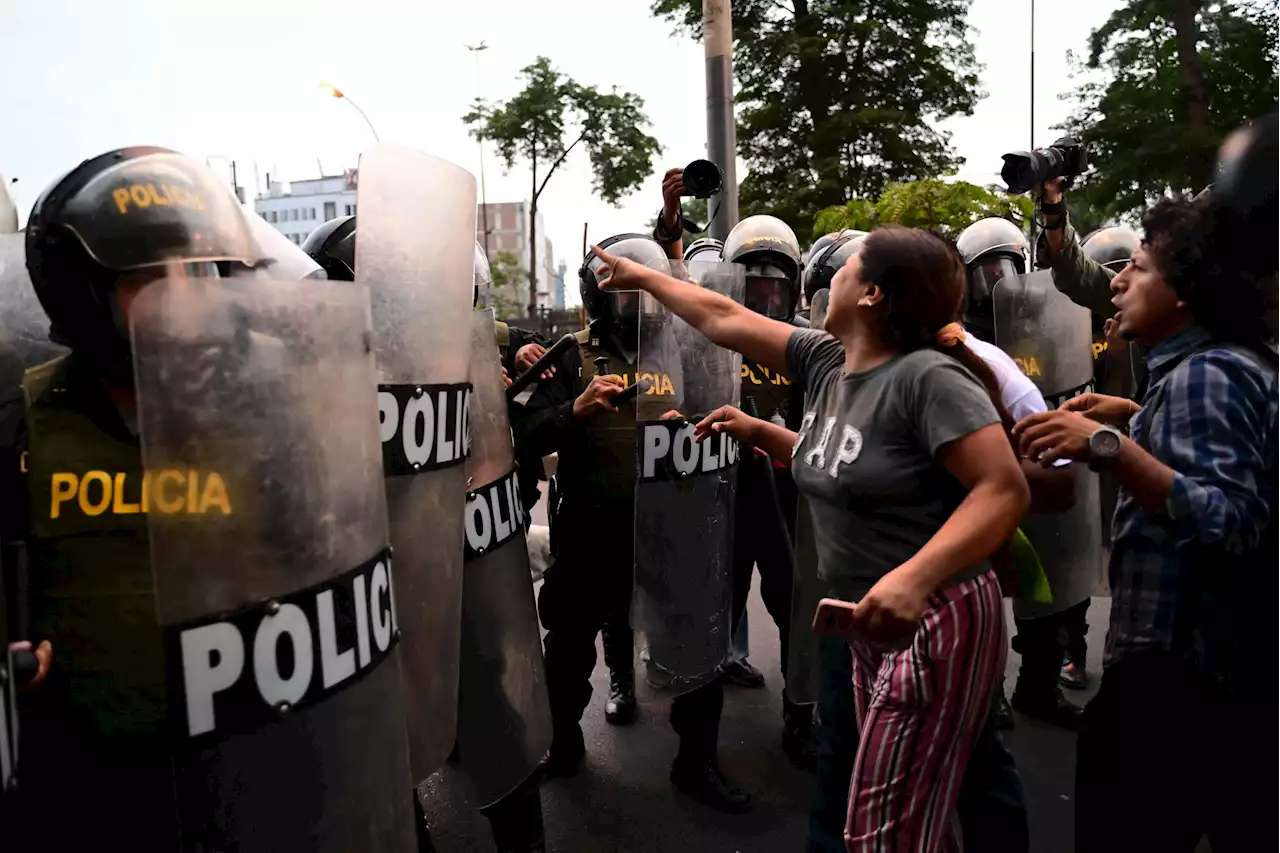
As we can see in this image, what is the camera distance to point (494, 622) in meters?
2.29

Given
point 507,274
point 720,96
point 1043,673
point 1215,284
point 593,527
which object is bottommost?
point 1043,673

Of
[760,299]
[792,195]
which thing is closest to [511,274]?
[792,195]

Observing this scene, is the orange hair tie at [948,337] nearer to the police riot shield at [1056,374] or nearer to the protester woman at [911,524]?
the protester woman at [911,524]

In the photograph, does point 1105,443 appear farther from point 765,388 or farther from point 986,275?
point 986,275

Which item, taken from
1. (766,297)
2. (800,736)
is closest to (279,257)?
(766,297)

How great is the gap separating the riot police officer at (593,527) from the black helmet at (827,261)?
2.88 feet

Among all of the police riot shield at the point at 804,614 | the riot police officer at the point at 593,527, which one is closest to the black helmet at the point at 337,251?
the riot police officer at the point at 593,527

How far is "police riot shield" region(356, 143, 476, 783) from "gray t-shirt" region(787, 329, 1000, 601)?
781 millimetres

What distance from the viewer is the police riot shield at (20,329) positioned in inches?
92.1

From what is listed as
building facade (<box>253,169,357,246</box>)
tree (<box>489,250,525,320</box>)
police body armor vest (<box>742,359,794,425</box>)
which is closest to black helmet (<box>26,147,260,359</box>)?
police body armor vest (<box>742,359,794,425</box>)

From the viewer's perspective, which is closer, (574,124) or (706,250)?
(706,250)

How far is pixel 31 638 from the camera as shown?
4.80 feet

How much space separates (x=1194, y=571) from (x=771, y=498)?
1952 millimetres

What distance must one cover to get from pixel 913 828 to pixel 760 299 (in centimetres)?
247
